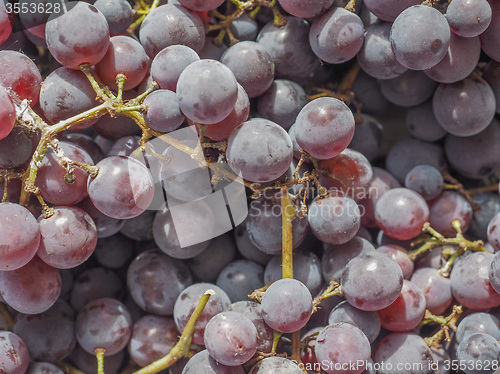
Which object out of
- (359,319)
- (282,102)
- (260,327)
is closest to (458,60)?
(282,102)

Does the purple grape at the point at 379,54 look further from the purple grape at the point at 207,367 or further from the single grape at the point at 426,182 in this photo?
the purple grape at the point at 207,367

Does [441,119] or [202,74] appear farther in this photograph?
[441,119]

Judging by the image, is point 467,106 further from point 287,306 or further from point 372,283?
point 287,306

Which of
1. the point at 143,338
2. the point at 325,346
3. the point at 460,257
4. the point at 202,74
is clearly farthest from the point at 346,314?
the point at 202,74

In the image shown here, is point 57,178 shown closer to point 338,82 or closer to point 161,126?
point 161,126

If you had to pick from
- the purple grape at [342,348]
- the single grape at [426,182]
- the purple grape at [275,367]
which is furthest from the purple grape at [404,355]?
the single grape at [426,182]

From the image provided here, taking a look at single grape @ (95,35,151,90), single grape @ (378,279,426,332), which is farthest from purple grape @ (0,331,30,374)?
single grape @ (378,279,426,332)
